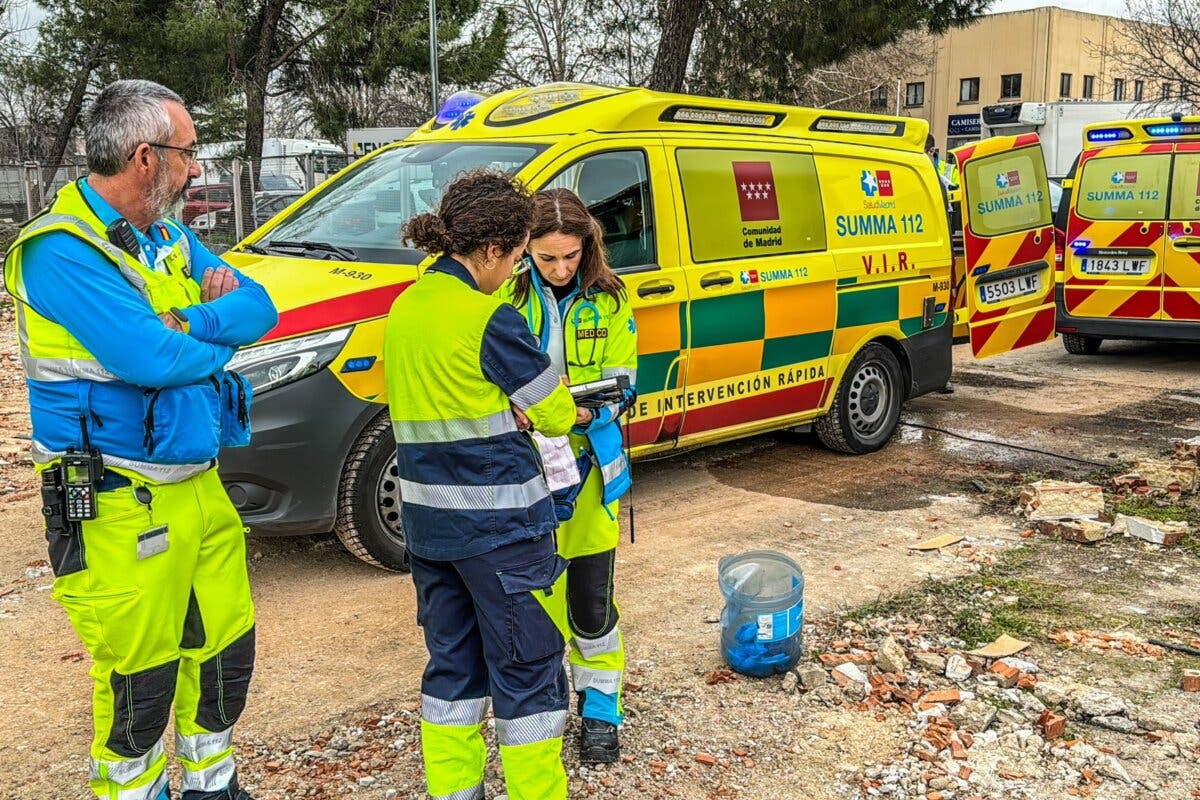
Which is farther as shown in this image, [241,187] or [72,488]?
[241,187]

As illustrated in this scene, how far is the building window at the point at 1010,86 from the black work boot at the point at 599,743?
169 ft

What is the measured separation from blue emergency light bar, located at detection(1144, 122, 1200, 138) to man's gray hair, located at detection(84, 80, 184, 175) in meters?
9.54

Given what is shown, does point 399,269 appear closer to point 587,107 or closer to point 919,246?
point 587,107

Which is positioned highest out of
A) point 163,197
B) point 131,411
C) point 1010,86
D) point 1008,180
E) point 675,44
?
point 1010,86

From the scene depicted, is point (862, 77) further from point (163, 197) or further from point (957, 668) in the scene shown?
point (163, 197)

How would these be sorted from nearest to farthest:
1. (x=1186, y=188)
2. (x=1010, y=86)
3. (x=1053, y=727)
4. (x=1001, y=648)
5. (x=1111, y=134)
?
1. (x=1053, y=727)
2. (x=1001, y=648)
3. (x=1186, y=188)
4. (x=1111, y=134)
5. (x=1010, y=86)

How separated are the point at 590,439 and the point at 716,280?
2552 millimetres

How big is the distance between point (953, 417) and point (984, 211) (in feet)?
5.41

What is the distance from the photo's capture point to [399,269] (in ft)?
16.0

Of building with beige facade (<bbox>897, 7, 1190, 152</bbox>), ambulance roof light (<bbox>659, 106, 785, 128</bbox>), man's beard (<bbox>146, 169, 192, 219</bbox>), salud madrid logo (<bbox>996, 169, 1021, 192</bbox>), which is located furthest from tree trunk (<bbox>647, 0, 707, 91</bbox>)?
building with beige facade (<bbox>897, 7, 1190, 152</bbox>)

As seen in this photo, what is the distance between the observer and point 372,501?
4742 millimetres

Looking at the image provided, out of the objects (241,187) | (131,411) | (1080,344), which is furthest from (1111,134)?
(241,187)

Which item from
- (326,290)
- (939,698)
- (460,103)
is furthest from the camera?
(460,103)

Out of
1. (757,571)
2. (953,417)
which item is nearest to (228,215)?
(953,417)
